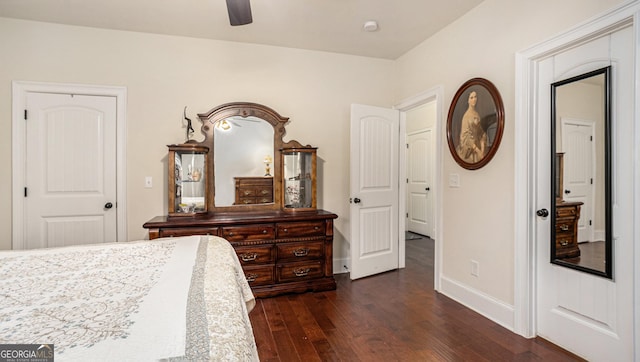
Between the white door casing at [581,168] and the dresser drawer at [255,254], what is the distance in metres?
2.49

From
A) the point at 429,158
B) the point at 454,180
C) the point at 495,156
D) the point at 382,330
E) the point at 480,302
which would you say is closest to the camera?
the point at 382,330

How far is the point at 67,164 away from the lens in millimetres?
3039

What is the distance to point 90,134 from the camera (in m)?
3.09

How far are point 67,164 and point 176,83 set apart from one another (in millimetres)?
1347

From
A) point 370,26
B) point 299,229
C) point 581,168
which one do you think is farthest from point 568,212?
point 370,26

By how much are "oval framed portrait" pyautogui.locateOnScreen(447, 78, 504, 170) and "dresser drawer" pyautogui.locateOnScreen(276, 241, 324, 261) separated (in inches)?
65.1

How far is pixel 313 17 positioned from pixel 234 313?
2.79 metres

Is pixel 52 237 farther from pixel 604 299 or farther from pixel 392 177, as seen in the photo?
pixel 604 299

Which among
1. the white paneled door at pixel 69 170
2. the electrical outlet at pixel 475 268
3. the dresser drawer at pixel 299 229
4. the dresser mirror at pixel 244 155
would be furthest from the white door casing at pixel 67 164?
the electrical outlet at pixel 475 268

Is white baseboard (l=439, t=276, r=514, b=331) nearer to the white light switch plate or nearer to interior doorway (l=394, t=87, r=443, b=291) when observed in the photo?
interior doorway (l=394, t=87, r=443, b=291)

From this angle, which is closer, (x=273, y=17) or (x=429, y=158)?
(x=273, y=17)

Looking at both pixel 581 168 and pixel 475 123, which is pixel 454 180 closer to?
pixel 475 123

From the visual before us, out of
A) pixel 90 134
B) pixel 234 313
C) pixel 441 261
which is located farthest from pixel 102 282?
pixel 441 261

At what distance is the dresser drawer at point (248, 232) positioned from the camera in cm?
292
